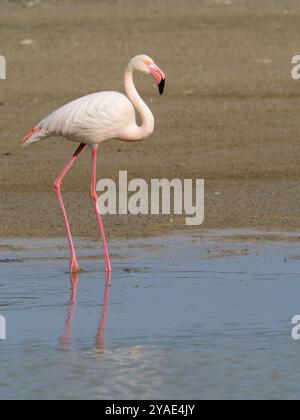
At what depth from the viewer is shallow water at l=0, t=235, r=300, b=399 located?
7039mm

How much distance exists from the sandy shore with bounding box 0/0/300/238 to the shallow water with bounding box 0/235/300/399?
105cm

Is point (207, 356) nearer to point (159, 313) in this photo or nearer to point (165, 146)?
point (159, 313)

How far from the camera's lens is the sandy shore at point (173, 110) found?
11867 millimetres

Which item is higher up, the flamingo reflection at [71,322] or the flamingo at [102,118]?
the flamingo at [102,118]

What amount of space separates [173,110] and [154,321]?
839 cm

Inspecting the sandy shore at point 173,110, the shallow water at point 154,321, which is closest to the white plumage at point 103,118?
the shallow water at point 154,321

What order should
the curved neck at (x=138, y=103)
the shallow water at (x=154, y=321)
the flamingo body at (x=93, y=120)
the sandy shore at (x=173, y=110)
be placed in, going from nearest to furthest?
1. the shallow water at (x=154, y=321)
2. the flamingo body at (x=93, y=120)
3. the curved neck at (x=138, y=103)
4. the sandy shore at (x=173, y=110)

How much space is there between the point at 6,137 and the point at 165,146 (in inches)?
66.3

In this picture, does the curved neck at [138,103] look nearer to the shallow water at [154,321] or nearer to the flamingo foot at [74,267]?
the shallow water at [154,321]

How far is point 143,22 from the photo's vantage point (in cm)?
2531

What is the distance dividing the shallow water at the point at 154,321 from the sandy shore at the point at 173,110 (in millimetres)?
1051

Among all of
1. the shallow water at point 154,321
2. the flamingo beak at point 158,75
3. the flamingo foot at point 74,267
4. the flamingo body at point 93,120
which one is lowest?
the shallow water at point 154,321

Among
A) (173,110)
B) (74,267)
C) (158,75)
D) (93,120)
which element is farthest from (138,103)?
(173,110)
